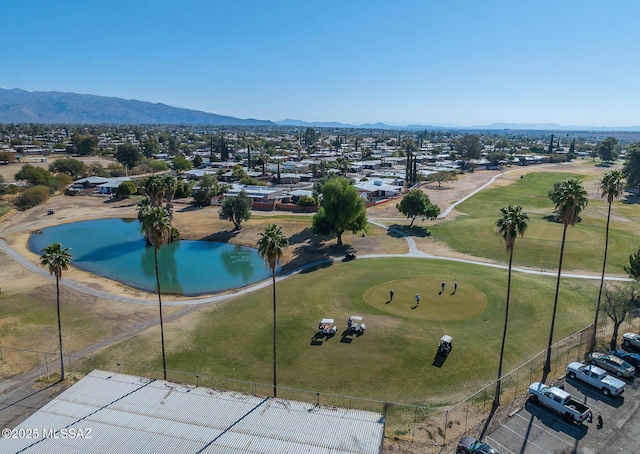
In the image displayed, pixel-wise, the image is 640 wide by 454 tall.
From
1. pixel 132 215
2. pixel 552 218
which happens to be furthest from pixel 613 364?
pixel 132 215

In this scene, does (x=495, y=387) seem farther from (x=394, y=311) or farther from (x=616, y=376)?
(x=394, y=311)

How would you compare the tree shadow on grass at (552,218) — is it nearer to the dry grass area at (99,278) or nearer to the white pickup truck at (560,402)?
the dry grass area at (99,278)

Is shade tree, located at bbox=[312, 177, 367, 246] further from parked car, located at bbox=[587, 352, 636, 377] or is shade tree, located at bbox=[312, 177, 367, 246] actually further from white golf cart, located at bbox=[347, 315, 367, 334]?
parked car, located at bbox=[587, 352, 636, 377]

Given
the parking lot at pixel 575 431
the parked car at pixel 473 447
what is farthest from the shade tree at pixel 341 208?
the parked car at pixel 473 447

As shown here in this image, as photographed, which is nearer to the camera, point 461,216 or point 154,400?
point 154,400

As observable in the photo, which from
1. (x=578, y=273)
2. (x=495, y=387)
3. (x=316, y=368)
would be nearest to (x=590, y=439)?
(x=495, y=387)

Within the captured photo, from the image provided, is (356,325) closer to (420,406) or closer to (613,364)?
(420,406)
